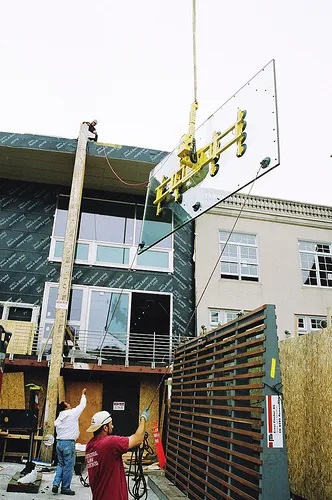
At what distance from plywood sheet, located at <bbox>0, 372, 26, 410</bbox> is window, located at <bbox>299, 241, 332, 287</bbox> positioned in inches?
413

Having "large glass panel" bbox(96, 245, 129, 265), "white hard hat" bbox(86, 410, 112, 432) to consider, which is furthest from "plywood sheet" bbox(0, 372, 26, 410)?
"white hard hat" bbox(86, 410, 112, 432)

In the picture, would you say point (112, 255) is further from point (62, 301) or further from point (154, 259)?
point (62, 301)

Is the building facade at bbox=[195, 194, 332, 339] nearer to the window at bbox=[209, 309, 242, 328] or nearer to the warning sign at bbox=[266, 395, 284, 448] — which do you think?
the window at bbox=[209, 309, 242, 328]

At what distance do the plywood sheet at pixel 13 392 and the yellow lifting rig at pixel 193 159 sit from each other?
23.7 ft

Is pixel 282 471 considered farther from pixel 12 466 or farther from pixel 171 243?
pixel 171 243

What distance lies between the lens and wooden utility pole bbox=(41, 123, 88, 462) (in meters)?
10.0

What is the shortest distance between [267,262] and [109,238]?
6.04 metres

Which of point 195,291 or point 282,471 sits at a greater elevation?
point 195,291

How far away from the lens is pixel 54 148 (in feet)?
44.5

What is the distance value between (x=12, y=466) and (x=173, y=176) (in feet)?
26.2

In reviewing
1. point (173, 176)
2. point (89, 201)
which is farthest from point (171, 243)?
point (173, 176)

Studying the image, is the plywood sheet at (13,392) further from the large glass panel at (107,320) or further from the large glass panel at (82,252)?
the large glass panel at (82,252)

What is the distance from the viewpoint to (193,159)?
6777 millimetres

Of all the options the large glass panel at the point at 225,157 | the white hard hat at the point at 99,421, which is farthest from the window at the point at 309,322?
the white hard hat at the point at 99,421
